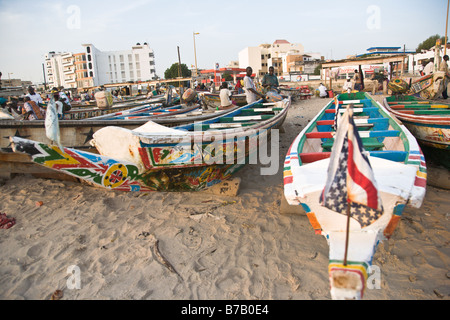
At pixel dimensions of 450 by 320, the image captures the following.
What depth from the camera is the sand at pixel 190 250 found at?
2.57 metres

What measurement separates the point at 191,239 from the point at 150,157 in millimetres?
1095

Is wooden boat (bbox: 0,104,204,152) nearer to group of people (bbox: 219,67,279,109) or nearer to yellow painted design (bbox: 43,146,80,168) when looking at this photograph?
yellow painted design (bbox: 43,146,80,168)

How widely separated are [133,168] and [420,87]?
9.76 meters

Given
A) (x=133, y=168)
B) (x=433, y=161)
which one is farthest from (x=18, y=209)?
(x=433, y=161)

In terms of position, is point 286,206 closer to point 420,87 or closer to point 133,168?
point 133,168

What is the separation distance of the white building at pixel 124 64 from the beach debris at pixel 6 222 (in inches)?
2794

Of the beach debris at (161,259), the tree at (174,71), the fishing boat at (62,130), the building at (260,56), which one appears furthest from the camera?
the building at (260,56)

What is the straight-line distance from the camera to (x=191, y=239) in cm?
333

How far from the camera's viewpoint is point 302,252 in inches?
119

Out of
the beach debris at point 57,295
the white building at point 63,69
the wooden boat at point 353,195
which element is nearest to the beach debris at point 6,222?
the beach debris at point 57,295

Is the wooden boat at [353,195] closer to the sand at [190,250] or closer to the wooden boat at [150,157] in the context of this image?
the sand at [190,250]

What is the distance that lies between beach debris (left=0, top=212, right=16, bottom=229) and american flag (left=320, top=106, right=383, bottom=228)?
3889mm

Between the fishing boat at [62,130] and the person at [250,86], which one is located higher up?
the person at [250,86]

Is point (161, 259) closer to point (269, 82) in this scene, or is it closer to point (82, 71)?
point (269, 82)
